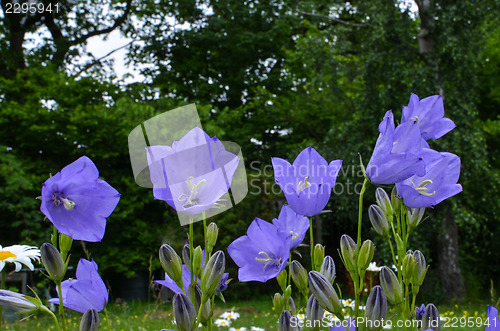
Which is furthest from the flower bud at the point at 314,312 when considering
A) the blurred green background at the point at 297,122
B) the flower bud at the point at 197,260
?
the blurred green background at the point at 297,122

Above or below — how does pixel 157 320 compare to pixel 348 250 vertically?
below

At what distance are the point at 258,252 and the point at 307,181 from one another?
0.13 metres

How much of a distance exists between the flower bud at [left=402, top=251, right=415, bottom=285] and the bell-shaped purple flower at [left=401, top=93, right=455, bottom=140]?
0.66 feet

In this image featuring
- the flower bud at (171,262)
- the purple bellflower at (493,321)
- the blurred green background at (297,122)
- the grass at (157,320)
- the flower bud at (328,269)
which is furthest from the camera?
the blurred green background at (297,122)

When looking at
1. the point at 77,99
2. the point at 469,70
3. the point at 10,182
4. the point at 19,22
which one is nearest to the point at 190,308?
the point at 10,182

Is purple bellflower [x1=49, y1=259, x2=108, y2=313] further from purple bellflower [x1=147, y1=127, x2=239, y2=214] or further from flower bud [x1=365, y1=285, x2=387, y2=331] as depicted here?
flower bud [x1=365, y1=285, x2=387, y2=331]

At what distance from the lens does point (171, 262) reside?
605 mm

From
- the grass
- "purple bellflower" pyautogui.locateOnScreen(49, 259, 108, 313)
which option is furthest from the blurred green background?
"purple bellflower" pyautogui.locateOnScreen(49, 259, 108, 313)

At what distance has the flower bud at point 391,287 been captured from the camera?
67 cm

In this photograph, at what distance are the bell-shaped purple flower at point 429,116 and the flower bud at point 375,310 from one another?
0.91ft

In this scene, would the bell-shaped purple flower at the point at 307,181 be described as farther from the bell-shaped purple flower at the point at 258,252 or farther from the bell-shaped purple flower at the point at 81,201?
the bell-shaped purple flower at the point at 81,201

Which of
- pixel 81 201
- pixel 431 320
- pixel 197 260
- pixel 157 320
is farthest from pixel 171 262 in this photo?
pixel 157 320

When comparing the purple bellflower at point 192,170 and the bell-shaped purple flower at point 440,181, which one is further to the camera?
the bell-shaped purple flower at point 440,181

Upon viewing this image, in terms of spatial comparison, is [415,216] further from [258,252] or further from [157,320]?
[157,320]
